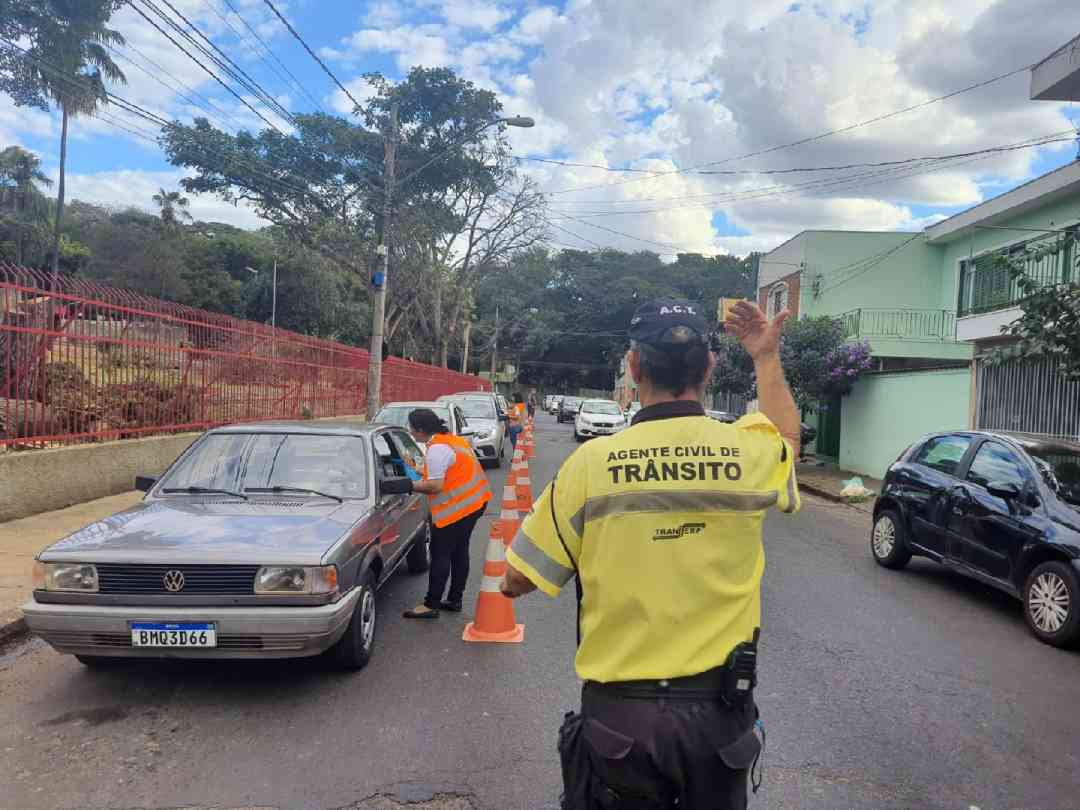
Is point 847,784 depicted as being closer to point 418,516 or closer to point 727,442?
point 727,442

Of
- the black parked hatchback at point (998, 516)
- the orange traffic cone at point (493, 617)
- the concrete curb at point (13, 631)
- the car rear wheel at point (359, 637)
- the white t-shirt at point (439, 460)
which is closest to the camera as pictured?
the car rear wheel at point (359, 637)

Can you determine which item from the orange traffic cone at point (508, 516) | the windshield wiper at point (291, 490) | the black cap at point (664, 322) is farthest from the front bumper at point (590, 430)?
the black cap at point (664, 322)

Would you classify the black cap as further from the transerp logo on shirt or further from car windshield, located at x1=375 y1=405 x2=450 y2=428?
car windshield, located at x1=375 y1=405 x2=450 y2=428

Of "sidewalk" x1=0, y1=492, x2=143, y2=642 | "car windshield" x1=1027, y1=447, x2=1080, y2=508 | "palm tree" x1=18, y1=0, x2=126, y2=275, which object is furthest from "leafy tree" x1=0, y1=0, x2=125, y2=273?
"car windshield" x1=1027, y1=447, x2=1080, y2=508

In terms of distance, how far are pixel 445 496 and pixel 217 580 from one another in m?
1.87

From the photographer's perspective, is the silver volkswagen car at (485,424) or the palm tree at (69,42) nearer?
the silver volkswagen car at (485,424)

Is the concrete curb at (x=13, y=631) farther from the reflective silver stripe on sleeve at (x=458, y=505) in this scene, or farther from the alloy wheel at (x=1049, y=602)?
the alloy wheel at (x=1049, y=602)

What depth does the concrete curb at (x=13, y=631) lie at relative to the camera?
530 cm

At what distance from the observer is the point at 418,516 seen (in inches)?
275

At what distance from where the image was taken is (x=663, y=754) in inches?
69.7

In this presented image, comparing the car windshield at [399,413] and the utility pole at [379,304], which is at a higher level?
the utility pole at [379,304]

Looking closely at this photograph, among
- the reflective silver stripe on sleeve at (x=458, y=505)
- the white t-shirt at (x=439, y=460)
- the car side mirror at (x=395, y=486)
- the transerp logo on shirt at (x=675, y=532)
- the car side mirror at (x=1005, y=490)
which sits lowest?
the reflective silver stripe on sleeve at (x=458, y=505)

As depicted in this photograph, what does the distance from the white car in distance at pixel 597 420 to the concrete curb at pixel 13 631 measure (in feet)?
67.4

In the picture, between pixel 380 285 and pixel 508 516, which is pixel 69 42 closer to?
pixel 380 285
